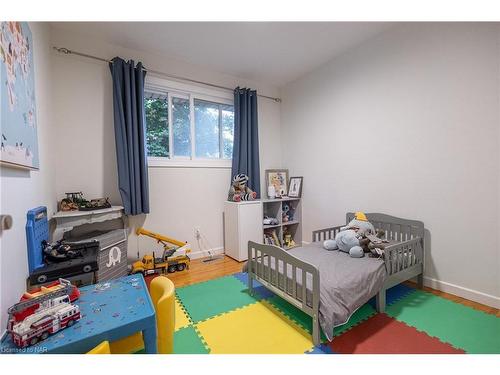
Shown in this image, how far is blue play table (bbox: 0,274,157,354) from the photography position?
2.55ft

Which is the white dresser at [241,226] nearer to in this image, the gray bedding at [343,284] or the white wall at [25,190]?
the gray bedding at [343,284]

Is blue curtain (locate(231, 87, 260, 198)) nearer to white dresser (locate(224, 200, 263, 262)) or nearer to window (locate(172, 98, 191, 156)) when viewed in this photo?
white dresser (locate(224, 200, 263, 262))

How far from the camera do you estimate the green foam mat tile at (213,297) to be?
72.8 inches

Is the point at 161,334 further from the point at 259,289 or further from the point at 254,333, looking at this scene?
the point at 259,289

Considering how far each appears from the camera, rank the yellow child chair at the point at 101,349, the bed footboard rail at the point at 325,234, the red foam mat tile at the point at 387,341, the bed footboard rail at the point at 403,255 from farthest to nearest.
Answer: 1. the bed footboard rail at the point at 325,234
2. the bed footboard rail at the point at 403,255
3. the red foam mat tile at the point at 387,341
4. the yellow child chair at the point at 101,349

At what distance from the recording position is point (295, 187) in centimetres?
359

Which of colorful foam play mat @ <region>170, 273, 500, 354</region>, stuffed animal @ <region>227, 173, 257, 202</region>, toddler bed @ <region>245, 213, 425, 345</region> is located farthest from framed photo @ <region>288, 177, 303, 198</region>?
colorful foam play mat @ <region>170, 273, 500, 354</region>

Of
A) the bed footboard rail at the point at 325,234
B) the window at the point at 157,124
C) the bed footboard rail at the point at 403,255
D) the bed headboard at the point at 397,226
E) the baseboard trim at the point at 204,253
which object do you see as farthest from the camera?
the baseboard trim at the point at 204,253

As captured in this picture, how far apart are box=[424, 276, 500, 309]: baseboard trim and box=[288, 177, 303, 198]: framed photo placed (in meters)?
1.83

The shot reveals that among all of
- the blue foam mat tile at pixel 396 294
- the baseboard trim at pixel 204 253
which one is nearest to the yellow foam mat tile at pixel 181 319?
the baseboard trim at pixel 204 253

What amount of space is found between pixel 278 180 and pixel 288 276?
2.14m

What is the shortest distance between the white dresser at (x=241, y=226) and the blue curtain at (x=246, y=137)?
42 cm

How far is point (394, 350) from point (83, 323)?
1.70m

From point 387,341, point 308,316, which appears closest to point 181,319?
point 308,316
